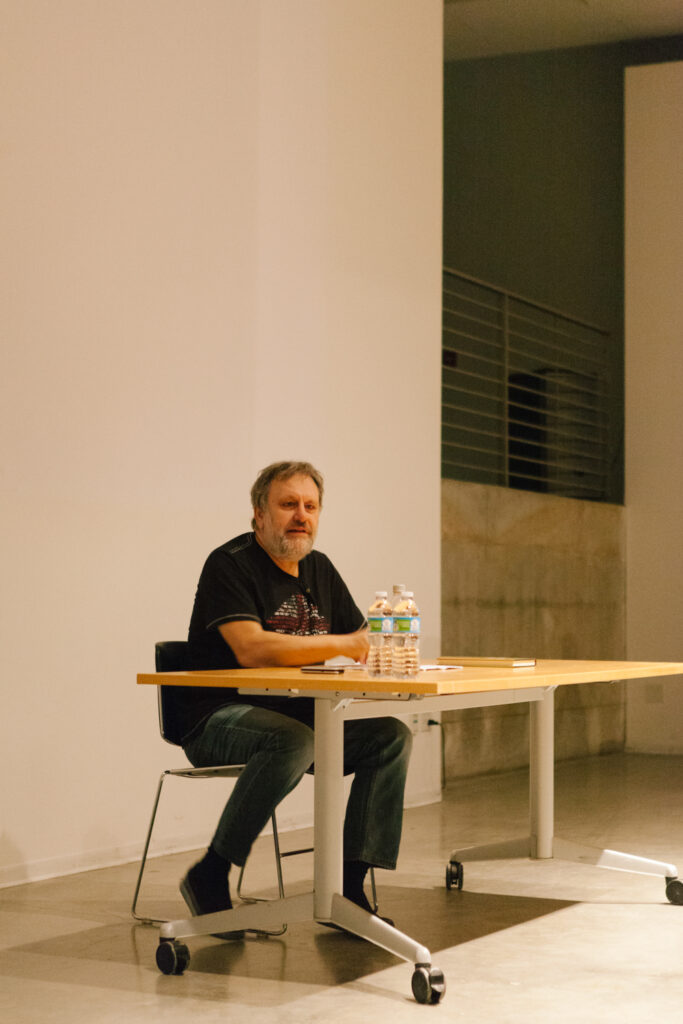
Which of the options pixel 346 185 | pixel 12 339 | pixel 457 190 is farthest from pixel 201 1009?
pixel 457 190

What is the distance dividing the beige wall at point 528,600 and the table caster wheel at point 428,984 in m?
3.80

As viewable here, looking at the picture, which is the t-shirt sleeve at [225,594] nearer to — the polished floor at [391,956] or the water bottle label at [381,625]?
the water bottle label at [381,625]

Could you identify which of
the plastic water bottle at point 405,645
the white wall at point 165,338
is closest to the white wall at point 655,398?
the white wall at point 165,338

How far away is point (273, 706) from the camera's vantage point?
11.2ft

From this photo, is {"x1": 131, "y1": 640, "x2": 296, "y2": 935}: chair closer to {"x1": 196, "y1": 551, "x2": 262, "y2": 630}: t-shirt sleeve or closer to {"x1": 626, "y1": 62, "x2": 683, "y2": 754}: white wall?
{"x1": 196, "y1": 551, "x2": 262, "y2": 630}: t-shirt sleeve

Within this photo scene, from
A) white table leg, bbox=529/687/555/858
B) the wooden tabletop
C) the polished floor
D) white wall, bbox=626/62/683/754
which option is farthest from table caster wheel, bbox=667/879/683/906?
white wall, bbox=626/62/683/754

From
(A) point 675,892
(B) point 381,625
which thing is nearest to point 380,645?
(B) point 381,625

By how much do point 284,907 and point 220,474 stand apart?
2.16m

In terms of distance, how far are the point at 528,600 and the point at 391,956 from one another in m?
4.45

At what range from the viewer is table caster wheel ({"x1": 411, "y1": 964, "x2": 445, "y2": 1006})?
8.92 ft

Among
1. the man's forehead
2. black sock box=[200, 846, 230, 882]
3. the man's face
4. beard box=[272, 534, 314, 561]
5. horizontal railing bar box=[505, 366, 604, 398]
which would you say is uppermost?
horizontal railing bar box=[505, 366, 604, 398]

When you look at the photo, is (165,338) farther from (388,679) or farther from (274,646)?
(388,679)

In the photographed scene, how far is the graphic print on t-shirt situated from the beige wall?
10.1ft

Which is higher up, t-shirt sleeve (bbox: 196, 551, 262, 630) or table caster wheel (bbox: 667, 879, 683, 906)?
t-shirt sleeve (bbox: 196, 551, 262, 630)
